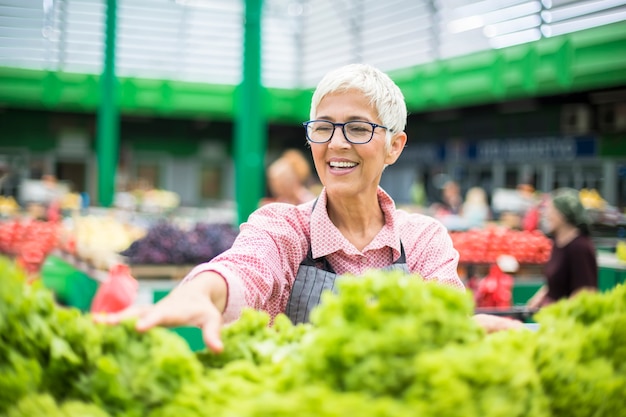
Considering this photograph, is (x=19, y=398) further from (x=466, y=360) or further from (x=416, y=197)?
(x=416, y=197)

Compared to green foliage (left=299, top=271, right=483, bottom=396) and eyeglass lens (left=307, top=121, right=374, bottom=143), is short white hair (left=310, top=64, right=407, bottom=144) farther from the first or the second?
green foliage (left=299, top=271, right=483, bottom=396)

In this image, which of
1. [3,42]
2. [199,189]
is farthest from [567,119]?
[3,42]

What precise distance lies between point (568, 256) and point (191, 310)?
418 cm

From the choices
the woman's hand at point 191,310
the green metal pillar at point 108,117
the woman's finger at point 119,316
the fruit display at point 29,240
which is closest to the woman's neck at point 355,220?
the woman's hand at point 191,310

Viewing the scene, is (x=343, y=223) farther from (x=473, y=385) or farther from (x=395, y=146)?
(x=473, y=385)

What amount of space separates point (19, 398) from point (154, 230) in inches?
200

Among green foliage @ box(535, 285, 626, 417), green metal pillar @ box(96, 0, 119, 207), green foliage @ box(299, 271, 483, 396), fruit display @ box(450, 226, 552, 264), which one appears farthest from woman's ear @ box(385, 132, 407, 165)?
green metal pillar @ box(96, 0, 119, 207)

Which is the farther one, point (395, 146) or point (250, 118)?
point (250, 118)

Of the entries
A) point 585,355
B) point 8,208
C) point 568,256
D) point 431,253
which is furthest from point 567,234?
point 8,208

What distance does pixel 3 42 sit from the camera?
1997cm

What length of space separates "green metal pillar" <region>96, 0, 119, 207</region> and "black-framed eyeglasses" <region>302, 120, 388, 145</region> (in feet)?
36.3

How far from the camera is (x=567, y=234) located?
4.99m

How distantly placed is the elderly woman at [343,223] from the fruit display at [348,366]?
619mm

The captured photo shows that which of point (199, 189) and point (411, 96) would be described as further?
point (199, 189)
